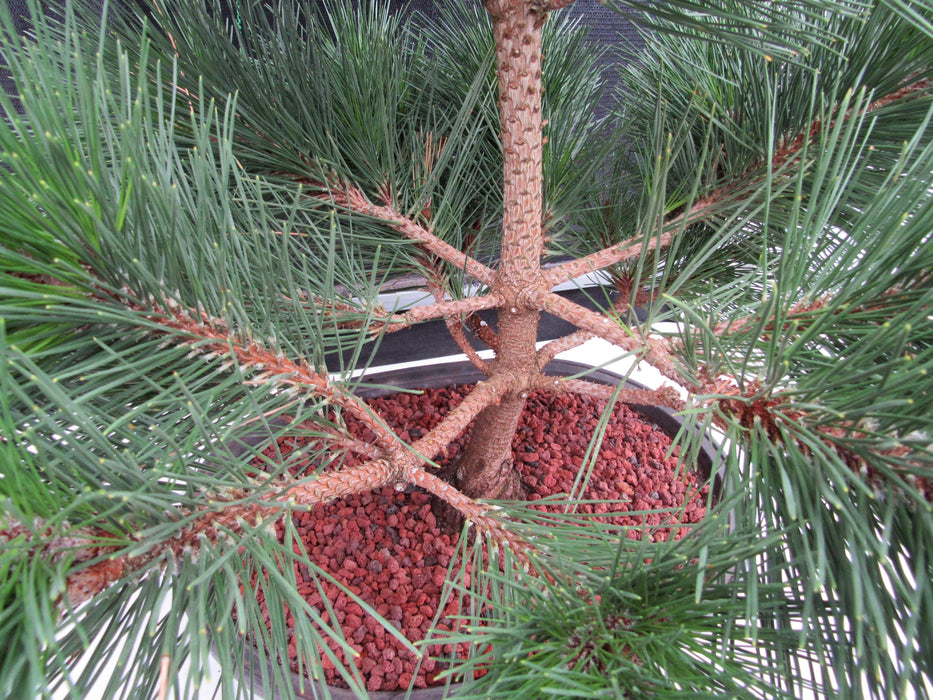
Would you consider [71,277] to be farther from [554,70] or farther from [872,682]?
[554,70]

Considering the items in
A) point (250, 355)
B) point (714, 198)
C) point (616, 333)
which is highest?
point (714, 198)

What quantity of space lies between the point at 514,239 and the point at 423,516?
0.29m

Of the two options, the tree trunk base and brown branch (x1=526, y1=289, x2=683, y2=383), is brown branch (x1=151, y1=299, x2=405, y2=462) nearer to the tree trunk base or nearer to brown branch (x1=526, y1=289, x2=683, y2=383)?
brown branch (x1=526, y1=289, x2=683, y2=383)

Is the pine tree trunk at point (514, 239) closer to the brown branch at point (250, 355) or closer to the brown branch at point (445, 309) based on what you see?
the brown branch at point (445, 309)

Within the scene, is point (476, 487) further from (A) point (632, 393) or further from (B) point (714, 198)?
(B) point (714, 198)

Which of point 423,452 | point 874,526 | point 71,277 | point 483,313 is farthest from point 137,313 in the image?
point 483,313

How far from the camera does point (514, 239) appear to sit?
15.8 inches

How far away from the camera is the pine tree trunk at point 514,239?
12.7 inches

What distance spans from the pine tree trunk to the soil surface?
6cm

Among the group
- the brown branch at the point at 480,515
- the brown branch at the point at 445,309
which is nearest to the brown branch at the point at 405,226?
the brown branch at the point at 445,309

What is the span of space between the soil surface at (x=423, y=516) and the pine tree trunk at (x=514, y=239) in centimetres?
6

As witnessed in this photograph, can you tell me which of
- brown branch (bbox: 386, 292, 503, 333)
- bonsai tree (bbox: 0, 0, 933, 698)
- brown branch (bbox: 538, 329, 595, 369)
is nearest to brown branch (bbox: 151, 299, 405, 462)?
bonsai tree (bbox: 0, 0, 933, 698)

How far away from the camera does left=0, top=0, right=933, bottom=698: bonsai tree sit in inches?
7.7

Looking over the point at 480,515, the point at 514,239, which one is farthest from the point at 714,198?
the point at 480,515
